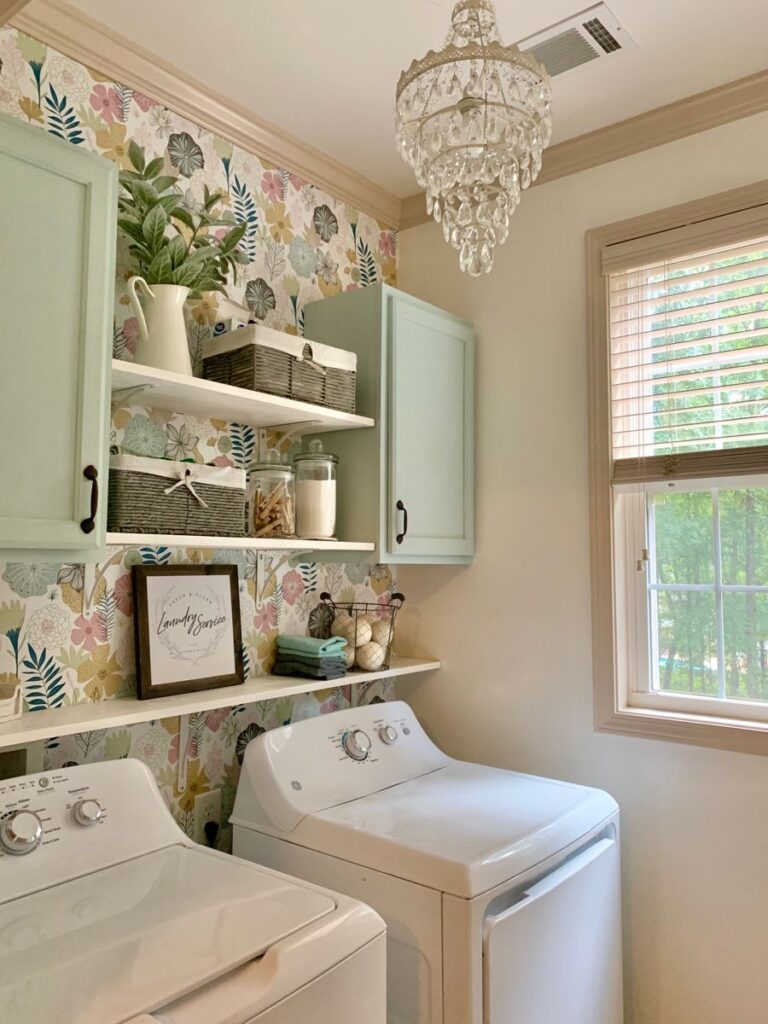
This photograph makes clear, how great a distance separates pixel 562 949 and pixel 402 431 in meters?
1.30

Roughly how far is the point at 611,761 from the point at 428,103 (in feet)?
5.49

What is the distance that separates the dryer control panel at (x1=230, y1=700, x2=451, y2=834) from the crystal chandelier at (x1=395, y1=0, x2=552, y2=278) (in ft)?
3.93

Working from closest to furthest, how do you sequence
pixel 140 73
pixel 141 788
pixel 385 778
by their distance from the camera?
pixel 141 788 < pixel 140 73 < pixel 385 778

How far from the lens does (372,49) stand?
73.2 inches

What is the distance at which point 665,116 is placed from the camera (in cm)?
209

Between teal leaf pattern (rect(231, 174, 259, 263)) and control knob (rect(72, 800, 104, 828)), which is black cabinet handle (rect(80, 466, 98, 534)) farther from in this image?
teal leaf pattern (rect(231, 174, 259, 263))

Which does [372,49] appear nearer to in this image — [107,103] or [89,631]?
[107,103]

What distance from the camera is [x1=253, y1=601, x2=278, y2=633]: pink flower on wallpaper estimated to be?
83.2 inches

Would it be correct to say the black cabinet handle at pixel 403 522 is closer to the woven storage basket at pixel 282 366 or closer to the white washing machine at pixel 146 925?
the woven storage basket at pixel 282 366

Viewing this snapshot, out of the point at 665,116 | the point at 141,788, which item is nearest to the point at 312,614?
the point at 141,788

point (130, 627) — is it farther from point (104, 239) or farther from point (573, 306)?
point (573, 306)

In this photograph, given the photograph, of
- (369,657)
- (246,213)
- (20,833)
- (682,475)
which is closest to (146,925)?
(20,833)

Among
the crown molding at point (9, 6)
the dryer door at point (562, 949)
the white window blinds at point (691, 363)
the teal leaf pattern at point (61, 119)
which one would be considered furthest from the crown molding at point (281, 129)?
the dryer door at point (562, 949)

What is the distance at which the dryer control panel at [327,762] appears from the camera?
5.80 ft
